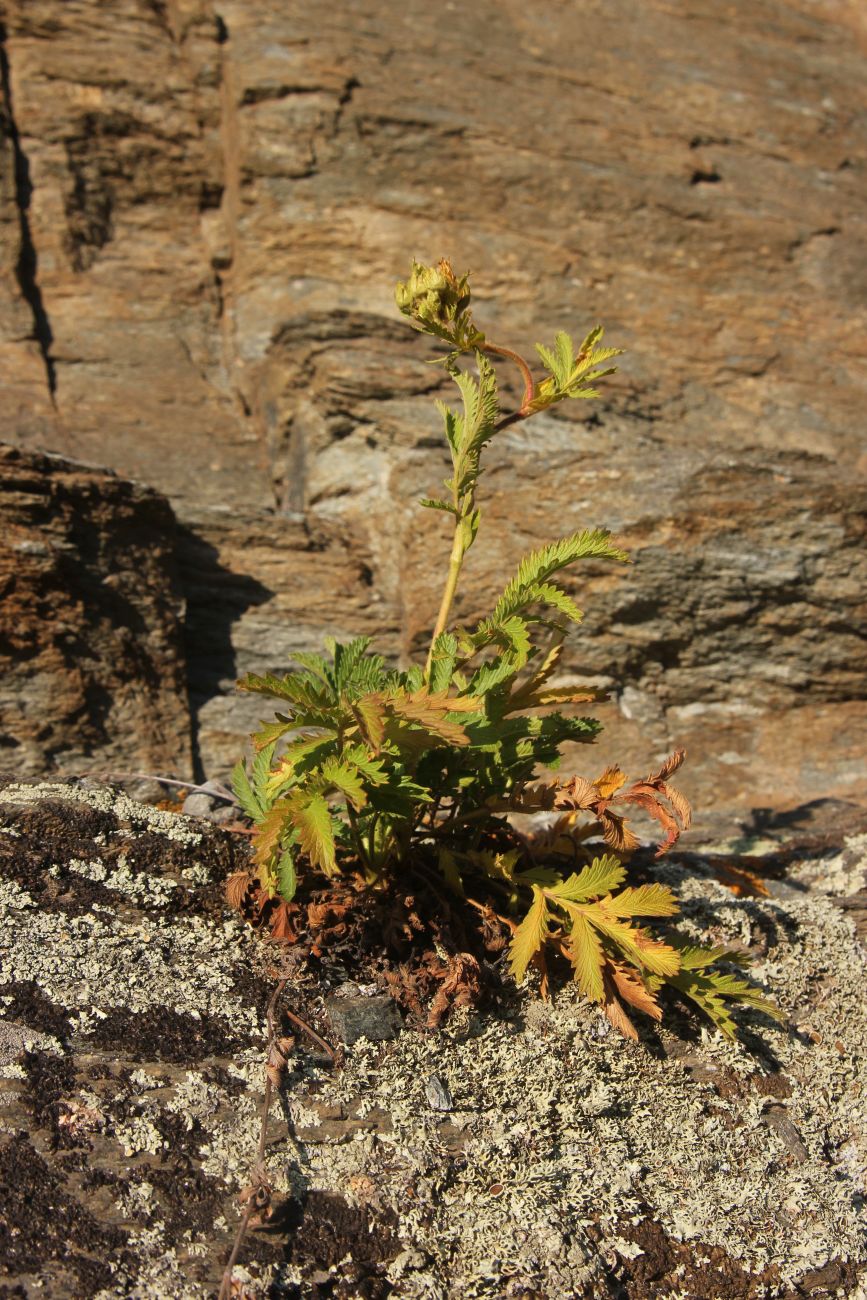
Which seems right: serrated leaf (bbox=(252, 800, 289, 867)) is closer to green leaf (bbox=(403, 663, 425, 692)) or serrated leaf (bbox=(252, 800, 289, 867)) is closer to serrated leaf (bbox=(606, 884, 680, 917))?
green leaf (bbox=(403, 663, 425, 692))

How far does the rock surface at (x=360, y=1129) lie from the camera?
2.15m

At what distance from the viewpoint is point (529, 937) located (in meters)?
2.67

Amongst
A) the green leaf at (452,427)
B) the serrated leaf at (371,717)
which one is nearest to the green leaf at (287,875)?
the serrated leaf at (371,717)

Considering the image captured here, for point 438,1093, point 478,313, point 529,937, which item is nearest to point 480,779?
point 529,937

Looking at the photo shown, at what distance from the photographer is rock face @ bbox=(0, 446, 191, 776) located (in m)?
4.75

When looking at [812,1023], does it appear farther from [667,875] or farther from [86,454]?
[86,454]

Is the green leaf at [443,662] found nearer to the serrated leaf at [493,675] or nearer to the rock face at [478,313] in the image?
the serrated leaf at [493,675]

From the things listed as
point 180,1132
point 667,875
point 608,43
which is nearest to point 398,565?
point 667,875

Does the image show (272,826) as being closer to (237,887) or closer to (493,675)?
(237,887)

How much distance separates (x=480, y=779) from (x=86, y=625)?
262 centimetres

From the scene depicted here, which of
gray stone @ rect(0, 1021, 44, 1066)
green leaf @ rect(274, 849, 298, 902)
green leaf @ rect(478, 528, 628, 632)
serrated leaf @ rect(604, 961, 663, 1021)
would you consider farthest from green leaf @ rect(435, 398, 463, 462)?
gray stone @ rect(0, 1021, 44, 1066)

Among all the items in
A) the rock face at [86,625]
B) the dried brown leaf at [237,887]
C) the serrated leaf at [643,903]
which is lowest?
the rock face at [86,625]

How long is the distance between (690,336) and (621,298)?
1.91 ft

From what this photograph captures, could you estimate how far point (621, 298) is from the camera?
27.2ft
